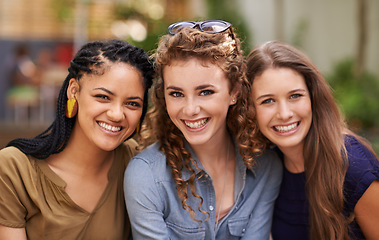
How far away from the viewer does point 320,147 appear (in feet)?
7.42

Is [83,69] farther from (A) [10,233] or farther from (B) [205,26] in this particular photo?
(A) [10,233]

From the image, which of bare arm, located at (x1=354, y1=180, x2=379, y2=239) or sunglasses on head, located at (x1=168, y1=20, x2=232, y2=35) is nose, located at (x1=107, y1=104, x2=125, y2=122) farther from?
bare arm, located at (x1=354, y1=180, x2=379, y2=239)

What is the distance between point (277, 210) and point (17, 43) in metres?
8.92

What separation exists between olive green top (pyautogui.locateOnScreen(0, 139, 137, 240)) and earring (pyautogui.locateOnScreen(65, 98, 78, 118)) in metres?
0.30

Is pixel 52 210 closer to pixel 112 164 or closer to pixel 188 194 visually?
pixel 112 164

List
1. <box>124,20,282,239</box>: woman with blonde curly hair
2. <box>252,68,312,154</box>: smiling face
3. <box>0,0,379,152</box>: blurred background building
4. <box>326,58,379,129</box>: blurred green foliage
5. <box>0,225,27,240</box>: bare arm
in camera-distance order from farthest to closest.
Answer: <box>0,0,379,152</box>: blurred background building → <box>326,58,379,129</box>: blurred green foliage → <box>252,68,312,154</box>: smiling face → <box>124,20,282,239</box>: woman with blonde curly hair → <box>0,225,27,240</box>: bare arm

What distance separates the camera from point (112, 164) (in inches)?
92.1

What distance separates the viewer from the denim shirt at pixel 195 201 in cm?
209

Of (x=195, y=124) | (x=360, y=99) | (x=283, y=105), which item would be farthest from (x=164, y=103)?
(x=360, y=99)

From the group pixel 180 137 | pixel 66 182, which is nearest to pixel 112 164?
pixel 66 182

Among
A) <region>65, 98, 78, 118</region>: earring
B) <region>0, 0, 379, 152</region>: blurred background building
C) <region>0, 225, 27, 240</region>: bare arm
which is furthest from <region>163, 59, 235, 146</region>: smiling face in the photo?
<region>0, 0, 379, 152</region>: blurred background building

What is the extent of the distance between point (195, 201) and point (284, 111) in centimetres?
71

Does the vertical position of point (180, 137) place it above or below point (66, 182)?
above

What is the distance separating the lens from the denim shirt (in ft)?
6.86
